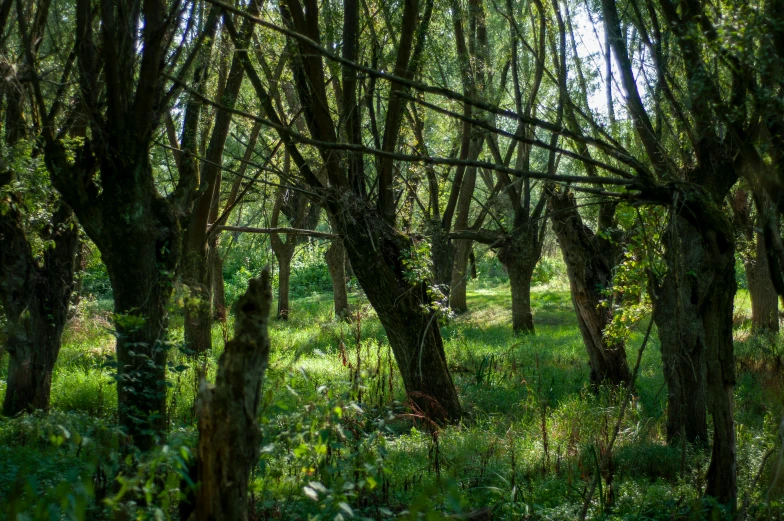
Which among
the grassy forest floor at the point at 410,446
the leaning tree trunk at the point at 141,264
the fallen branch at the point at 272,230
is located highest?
the fallen branch at the point at 272,230

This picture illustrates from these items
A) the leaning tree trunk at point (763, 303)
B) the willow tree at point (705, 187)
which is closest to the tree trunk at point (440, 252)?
the willow tree at point (705, 187)

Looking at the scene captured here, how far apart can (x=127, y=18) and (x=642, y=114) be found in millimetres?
4423

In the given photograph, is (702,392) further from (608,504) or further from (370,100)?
(370,100)

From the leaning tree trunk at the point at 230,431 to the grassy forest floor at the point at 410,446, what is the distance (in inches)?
6.4

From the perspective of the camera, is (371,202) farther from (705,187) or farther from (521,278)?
(521,278)

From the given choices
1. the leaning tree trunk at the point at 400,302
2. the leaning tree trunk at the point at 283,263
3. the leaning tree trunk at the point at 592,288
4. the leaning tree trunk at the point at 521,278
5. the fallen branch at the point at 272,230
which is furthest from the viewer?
the leaning tree trunk at the point at 283,263

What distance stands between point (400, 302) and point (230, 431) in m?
5.25

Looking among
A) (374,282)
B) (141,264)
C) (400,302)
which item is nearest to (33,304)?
(141,264)

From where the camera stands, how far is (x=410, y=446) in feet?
22.6

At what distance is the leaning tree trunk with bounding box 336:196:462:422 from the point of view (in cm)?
782

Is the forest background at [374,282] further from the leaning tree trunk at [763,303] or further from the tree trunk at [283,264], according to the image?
the tree trunk at [283,264]

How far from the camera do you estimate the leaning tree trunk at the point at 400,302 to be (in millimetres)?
7824

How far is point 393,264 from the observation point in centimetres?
803

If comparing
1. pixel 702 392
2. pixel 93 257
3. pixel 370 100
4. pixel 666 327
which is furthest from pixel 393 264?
pixel 93 257
